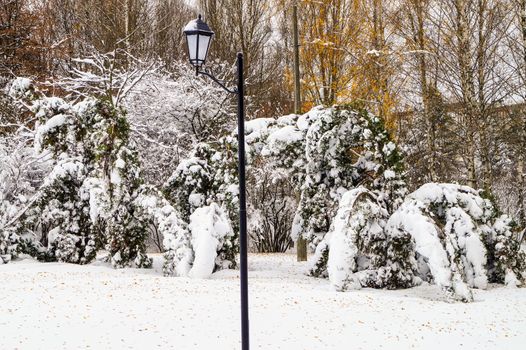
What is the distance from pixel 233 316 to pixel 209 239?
387 centimetres

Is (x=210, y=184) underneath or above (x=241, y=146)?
above

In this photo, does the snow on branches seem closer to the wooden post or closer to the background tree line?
the background tree line

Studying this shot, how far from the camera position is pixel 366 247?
11805mm

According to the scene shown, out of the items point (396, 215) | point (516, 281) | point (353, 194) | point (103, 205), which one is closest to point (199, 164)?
point (103, 205)

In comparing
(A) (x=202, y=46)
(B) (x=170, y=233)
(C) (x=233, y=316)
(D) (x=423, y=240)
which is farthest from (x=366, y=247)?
(A) (x=202, y=46)

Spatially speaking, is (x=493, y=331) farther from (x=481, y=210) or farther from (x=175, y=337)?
(x=175, y=337)

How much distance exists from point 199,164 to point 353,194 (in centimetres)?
539

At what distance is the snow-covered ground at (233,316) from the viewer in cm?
712

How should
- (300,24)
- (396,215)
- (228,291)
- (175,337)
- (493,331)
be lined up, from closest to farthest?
(175,337) < (493,331) < (228,291) < (396,215) < (300,24)

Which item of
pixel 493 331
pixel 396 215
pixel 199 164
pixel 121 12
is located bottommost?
pixel 493 331

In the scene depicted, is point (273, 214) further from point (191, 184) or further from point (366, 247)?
point (366, 247)

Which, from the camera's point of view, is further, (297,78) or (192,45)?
(297,78)

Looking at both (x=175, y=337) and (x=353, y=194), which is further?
(x=353, y=194)

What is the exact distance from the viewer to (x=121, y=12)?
21.9 m
